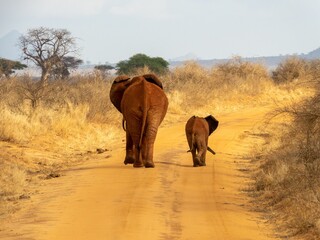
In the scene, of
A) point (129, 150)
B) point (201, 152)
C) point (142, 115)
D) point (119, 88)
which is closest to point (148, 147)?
point (142, 115)

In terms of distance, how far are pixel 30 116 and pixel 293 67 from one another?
27846 millimetres

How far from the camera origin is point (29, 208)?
10.1 meters

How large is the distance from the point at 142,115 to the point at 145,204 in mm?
4111

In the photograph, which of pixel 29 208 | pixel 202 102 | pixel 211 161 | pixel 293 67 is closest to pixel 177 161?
pixel 211 161

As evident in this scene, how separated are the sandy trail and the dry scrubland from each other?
17.7 inches

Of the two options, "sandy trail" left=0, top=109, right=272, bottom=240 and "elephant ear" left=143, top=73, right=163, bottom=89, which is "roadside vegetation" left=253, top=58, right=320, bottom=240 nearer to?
"sandy trail" left=0, top=109, right=272, bottom=240

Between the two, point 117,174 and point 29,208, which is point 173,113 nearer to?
point 117,174

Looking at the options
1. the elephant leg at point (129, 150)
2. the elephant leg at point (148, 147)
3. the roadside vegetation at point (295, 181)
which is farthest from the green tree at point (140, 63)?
the elephant leg at point (148, 147)

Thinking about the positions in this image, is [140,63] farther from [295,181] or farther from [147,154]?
[295,181]

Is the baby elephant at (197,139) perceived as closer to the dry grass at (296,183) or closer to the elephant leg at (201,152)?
the elephant leg at (201,152)

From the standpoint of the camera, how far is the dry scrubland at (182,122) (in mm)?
10587

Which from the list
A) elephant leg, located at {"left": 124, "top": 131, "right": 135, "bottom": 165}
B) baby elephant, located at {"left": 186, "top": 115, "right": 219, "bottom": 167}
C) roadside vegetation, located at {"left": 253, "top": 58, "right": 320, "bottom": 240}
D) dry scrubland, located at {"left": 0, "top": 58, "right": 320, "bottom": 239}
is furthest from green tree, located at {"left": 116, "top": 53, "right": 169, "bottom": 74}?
baby elephant, located at {"left": 186, "top": 115, "right": 219, "bottom": 167}

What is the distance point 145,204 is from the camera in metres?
10.1

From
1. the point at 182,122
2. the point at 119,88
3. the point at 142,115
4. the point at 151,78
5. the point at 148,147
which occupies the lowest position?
the point at 182,122
